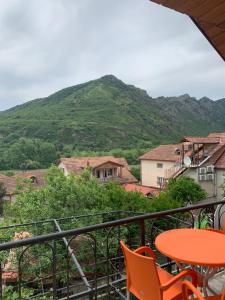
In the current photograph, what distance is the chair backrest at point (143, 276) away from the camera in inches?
77.1

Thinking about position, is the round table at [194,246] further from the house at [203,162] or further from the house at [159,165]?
the house at [159,165]

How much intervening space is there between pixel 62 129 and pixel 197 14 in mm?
61867

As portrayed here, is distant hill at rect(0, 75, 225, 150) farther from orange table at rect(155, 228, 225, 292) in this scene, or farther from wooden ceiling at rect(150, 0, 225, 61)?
orange table at rect(155, 228, 225, 292)

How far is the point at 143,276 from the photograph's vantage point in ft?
6.70

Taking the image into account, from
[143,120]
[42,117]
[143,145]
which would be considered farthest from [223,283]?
[143,120]

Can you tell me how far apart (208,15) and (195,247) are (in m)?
1.98

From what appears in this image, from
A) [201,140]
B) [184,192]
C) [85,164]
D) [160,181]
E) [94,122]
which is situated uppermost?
[94,122]

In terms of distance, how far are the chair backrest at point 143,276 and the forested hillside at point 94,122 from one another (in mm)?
52570

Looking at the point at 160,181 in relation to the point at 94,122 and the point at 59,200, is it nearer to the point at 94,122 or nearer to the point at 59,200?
the point at 59,200

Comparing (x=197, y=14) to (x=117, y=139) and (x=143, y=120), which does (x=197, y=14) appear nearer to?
(x=117, y=139)

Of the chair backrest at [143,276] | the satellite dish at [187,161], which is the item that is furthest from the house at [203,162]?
the chair backrest at [143,276]

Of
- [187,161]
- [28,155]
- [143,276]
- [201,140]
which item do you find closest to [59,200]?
[143,276]

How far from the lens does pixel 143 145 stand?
6469 centimetres

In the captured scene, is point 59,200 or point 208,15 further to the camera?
point 59,200
